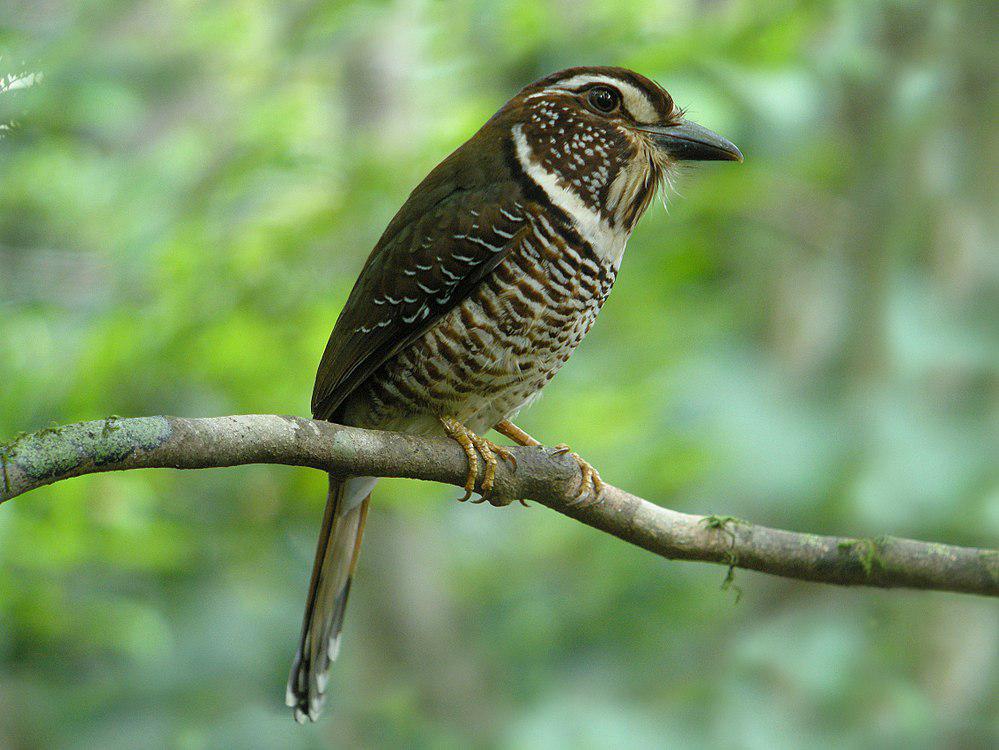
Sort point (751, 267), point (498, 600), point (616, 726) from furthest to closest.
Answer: point (751, 267) < point (498, 600) < point (616, 726)

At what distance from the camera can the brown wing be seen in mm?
3078

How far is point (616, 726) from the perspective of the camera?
4.77 m

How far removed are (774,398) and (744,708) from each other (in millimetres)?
1658

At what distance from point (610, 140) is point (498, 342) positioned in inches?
28.3

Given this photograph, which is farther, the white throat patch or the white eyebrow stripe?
the white eyebrow stripe

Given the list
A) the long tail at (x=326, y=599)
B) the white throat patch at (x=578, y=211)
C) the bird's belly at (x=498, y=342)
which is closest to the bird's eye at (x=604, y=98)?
the white throat patch at (x=578, y=211)

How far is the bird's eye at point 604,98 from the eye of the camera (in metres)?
3.24

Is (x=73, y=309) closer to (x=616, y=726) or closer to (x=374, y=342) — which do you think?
(x=374, y=342)

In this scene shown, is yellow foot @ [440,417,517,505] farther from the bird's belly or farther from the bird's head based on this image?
the bird's head

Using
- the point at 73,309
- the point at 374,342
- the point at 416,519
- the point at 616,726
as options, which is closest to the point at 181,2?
the point at 73,309

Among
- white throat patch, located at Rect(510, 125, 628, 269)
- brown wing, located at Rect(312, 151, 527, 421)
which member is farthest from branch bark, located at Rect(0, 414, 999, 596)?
white throat patch, located at Rect(510, 125, 628, 269)

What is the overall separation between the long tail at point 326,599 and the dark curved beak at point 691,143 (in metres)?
1.48

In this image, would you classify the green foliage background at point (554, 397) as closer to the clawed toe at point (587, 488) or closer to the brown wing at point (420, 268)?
the brown wing at point (420, 268)

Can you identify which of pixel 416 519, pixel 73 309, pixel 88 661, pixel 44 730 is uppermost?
pixel 73 309
